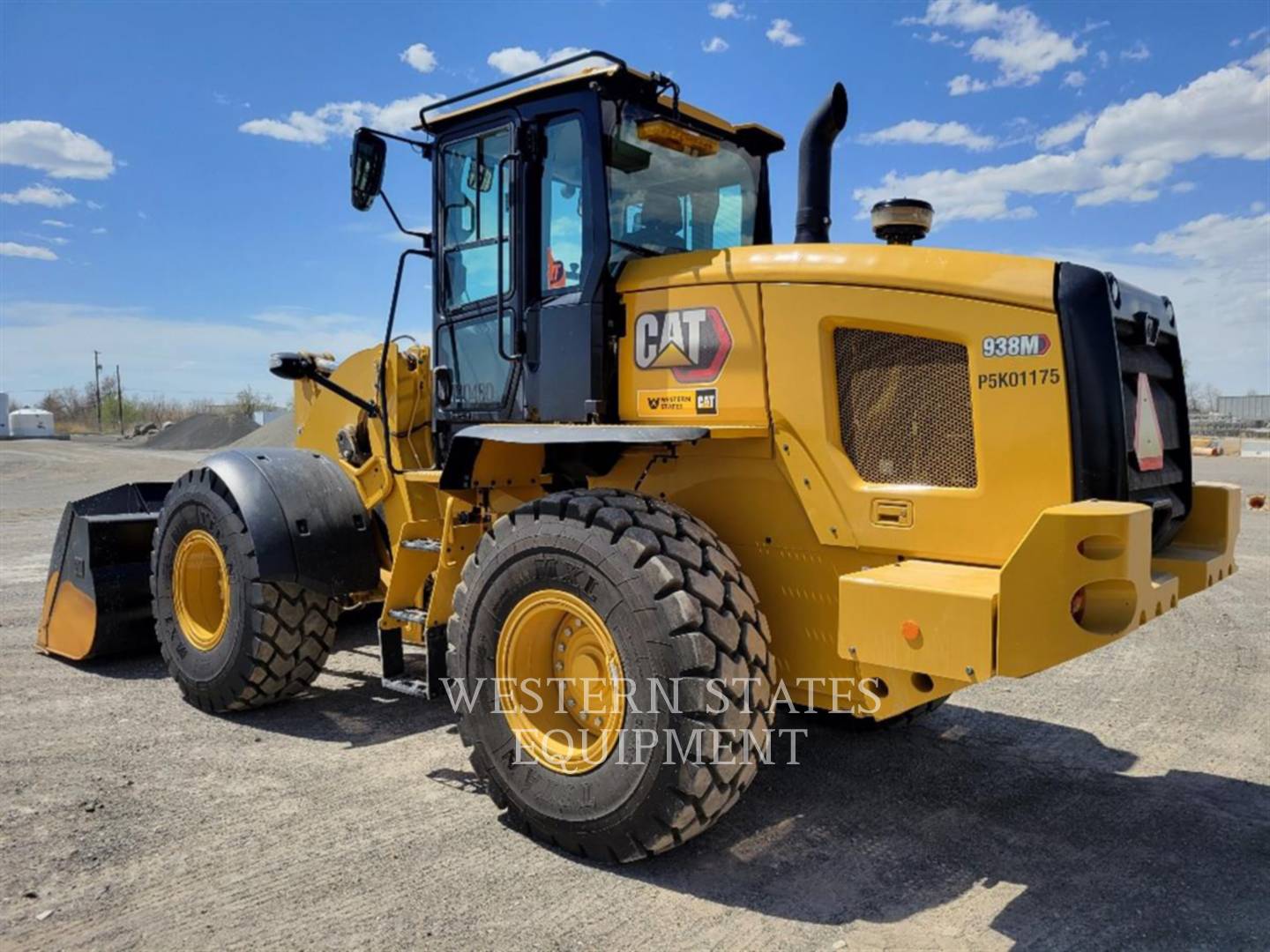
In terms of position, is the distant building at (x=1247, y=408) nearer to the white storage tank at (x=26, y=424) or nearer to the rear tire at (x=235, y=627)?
the rear tire at (x=235, y=627)

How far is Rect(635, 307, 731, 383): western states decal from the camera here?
13.1 feet

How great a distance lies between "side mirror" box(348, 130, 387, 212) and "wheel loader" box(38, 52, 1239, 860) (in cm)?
A: 2

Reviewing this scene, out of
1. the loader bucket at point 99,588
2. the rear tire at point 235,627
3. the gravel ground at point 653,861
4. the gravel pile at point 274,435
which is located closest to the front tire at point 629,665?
the gravel ground at point 653,861

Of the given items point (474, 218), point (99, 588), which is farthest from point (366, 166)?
point (99, 588)

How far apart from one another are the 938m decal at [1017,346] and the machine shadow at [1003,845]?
1871mm

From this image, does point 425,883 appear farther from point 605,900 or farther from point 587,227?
point 587,227

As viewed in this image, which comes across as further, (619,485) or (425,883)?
(619,485)

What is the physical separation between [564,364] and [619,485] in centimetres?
59

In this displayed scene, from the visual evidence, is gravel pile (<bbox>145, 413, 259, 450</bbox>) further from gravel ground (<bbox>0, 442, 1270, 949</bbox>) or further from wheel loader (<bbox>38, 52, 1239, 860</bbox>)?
gravel ground (<bbox>0, 442, 1270, 949</bbox>)

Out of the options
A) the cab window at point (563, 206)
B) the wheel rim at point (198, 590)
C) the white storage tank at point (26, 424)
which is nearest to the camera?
the cab window at point (563, 206)

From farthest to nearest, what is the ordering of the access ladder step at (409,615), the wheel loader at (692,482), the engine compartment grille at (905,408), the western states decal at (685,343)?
the access ladder step at (409,615), the western states decal at (685,343), the engine compartment grille at (905,408), the wheel loader at (692,482)

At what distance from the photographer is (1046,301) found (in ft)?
10.9

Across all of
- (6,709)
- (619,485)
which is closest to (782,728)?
(619,485)

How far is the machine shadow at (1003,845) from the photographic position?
329 centimetres
